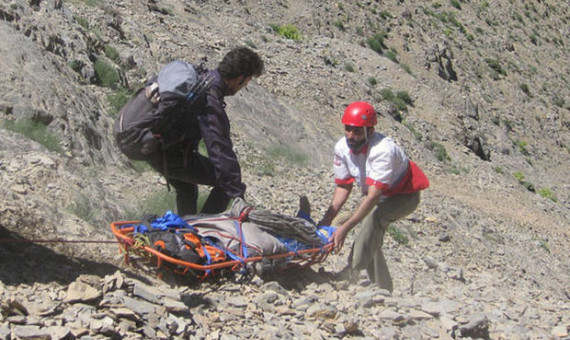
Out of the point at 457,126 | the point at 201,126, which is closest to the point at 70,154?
the point at 201,126

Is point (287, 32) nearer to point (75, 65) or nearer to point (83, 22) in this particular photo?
point (83, 22)

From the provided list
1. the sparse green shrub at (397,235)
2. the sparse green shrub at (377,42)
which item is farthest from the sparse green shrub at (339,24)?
the sparse green shrub at (397,235)

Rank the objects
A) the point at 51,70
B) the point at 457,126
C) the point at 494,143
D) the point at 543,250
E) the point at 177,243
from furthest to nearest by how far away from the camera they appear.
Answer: the point at 494,143 → the point at 457,126 → the point at 543,250 → the point at 51,70 → the point at 177,243


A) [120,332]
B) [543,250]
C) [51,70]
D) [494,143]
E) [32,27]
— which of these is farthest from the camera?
[494,143]

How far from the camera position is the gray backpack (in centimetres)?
518

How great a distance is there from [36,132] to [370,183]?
11.9ft

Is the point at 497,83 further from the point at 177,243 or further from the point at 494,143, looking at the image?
the point at 177,243

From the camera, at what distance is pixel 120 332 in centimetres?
406

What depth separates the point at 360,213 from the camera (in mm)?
5762

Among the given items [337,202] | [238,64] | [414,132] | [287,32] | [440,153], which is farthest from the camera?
[287,32]

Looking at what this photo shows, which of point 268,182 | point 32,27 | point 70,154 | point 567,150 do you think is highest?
point 32,27

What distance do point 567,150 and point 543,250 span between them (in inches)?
670

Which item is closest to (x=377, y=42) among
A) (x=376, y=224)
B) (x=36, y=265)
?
(x=376, y=224)

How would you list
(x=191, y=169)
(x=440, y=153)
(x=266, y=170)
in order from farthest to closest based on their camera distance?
1. (x=440, y=153)
2. (x=266, y=170)
3. (x=191, y=169)
